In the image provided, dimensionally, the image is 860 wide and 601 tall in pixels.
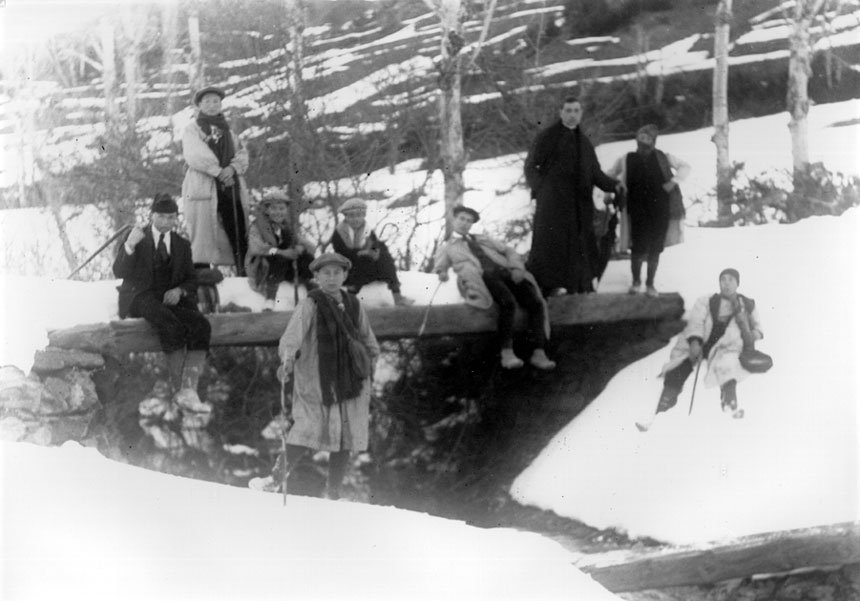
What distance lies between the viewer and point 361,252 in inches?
245

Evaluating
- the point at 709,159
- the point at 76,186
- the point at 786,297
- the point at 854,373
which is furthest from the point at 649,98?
the point at 76,186

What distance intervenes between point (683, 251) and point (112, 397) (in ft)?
10.6

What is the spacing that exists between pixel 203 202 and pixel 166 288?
51cm

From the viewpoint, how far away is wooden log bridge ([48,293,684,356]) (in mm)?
6195

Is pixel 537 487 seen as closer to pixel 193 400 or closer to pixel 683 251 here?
pixel 683 251

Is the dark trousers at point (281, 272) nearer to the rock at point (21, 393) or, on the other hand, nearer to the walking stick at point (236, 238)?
the walking stick at point (236, 238)

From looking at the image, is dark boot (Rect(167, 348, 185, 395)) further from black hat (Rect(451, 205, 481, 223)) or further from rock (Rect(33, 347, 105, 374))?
black hat (Rect(451, 205, 481, 223))

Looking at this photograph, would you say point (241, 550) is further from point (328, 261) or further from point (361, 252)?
point (361, 252)

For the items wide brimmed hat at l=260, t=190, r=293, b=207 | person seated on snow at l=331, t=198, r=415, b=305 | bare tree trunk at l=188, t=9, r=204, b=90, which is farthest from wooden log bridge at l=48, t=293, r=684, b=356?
bare tree trunk at l=188, t=9, r=204, b=90

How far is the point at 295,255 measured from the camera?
20.4 feet

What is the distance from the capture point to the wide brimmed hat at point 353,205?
6.24 m

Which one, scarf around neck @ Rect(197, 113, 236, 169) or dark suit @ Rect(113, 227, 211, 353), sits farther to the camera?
scarf around neck @ Rect(197, 113, 236, 169)

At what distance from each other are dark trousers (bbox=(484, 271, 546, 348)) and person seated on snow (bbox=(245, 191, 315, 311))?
3.30ft

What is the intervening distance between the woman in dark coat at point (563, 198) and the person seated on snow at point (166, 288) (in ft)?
6.06
